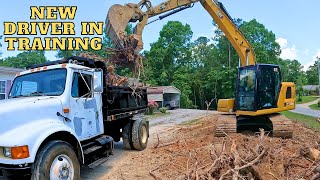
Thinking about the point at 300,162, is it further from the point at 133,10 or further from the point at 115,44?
the point at 133,10

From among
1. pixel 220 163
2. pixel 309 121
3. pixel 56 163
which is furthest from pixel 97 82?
pixel 309 121

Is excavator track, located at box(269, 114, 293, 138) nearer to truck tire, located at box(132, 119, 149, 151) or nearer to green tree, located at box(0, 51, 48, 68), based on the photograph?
truck tire, located at box(132, 119, 149, 151)

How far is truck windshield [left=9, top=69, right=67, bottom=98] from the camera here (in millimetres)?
6188

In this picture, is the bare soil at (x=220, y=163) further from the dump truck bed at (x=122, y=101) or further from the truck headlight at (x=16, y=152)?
the truck headlight at (x=16, y=152)

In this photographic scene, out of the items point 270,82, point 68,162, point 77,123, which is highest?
point 270,82

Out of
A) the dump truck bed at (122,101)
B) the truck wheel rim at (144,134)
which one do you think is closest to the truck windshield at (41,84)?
the dump truck bed at (122,101)

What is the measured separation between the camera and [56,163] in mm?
5164

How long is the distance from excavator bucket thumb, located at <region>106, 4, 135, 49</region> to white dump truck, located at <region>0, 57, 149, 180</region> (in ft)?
5.13

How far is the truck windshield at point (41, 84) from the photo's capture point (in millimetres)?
6188

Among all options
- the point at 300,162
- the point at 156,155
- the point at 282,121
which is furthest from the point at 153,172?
the point at 282,121

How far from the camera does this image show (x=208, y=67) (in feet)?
193

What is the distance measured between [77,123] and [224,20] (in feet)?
28.8

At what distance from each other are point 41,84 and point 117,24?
12.2 ft

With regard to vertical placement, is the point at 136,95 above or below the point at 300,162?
above
